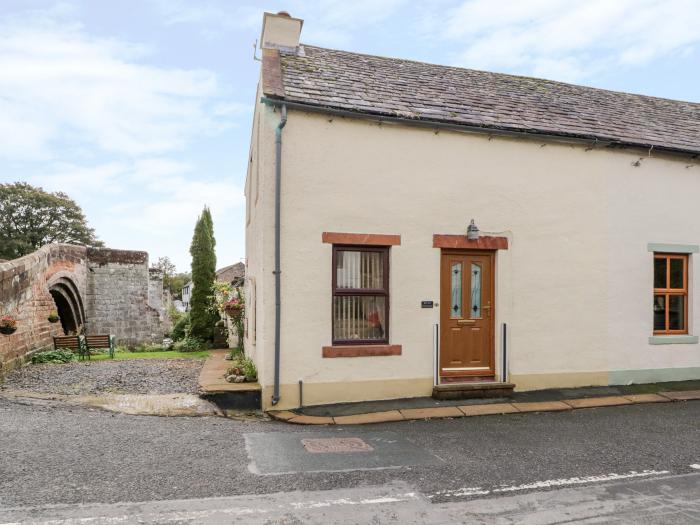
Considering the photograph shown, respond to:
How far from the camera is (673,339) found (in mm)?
9523

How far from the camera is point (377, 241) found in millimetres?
8070

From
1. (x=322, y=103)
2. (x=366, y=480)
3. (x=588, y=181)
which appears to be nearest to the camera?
(x=366, y=480)

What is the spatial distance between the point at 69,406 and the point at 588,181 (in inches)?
366

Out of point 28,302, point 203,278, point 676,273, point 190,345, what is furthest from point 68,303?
point 676,273

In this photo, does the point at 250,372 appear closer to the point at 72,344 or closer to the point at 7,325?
the point at 7,325

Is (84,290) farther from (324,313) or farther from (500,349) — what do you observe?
(500,349)

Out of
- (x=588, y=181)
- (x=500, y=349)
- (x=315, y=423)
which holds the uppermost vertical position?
(x=588, y=181)

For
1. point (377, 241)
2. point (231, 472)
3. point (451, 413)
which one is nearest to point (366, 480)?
point (231, 472)

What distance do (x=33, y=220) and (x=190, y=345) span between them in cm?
3606

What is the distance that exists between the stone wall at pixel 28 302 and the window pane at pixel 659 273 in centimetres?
1258

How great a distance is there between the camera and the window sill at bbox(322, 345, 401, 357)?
7809mm

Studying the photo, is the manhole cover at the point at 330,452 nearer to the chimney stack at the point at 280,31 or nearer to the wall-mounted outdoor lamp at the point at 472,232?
the wall-mounted outdoor lamp at the point at 472,232

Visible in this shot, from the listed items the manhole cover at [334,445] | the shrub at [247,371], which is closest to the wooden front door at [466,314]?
the manhole cover at [334,445]

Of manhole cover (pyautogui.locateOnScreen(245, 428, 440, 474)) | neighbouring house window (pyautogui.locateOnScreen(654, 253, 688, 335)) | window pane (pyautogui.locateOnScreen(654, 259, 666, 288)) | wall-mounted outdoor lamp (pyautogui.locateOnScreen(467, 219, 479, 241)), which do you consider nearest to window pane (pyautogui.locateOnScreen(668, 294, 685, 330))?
neighbouring house window (pyautogui.locateOnScreen(654, 253, 688, 335))
